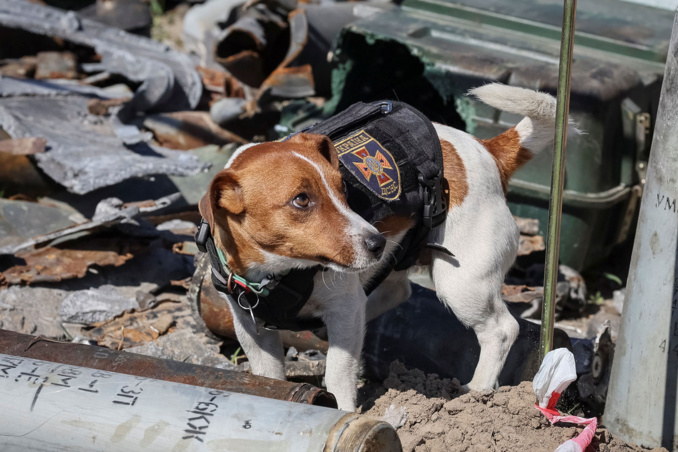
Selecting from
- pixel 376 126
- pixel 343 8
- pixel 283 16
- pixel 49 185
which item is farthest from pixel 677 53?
→ pixel 283 16

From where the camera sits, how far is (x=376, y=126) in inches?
124

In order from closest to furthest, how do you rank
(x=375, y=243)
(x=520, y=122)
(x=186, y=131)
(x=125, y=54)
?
1. (x=375, y=243)
2. (x=520, y=122)
3. (x=186, y=131)
4. (x=125, y=54)

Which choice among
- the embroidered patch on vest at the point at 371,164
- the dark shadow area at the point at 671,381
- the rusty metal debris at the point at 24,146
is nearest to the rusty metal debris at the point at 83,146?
the rusty metal debris at the point at 24,146

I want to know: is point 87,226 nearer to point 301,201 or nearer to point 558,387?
point 301,201

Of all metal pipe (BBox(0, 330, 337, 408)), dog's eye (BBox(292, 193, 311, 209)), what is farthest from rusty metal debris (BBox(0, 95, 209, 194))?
dog's eye (BBox(292, 193, 311, 209))

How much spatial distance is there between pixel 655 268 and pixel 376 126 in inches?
49.9

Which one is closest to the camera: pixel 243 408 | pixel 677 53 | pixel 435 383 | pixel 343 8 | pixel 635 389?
pixel 243 408

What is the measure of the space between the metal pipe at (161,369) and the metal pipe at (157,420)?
0.28 meters

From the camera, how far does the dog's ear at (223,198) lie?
2.55m

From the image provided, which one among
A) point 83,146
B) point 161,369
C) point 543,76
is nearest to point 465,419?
point 161,369

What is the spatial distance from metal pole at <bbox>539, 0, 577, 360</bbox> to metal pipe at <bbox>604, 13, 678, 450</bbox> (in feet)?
1.69

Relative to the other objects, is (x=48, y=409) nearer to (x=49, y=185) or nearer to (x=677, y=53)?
(x=677, y=53)

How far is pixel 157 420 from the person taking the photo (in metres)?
2.20

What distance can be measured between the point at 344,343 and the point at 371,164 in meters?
0.72
